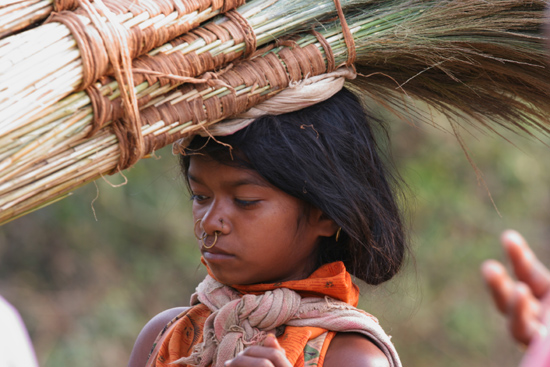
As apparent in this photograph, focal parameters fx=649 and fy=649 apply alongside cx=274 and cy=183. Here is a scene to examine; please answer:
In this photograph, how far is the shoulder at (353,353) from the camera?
4.56 ft

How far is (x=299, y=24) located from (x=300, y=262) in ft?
1.82

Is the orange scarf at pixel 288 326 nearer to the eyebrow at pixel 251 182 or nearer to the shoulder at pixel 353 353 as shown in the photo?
the shoulder at pixel 353 353

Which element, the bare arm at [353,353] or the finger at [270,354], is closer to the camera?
the finger at [270,354]

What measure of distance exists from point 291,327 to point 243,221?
0.86 feet

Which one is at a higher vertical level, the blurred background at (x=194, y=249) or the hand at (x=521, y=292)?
the hand at (x=521, y=292)

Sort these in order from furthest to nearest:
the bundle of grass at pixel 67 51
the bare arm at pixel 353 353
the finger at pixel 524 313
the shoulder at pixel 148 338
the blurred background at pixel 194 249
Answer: the blurred background at pixel 194 249 < the shoulder at pixel 148 338 < the bare arm at pixel 353 353 < the bundle of grass at pixel 67 51 < the finger at pixel 524 313

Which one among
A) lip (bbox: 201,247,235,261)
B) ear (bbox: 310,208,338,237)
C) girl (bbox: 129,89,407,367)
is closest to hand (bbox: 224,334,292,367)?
girl (bbox: 129,89,407,367)

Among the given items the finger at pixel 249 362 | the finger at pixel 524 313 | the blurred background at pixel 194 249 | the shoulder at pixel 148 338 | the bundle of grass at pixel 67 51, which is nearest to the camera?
the finger at pixel 524 313

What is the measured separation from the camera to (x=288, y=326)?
1458 millimetres

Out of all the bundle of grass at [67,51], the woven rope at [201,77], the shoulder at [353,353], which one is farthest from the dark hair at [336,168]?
the bundle of grass at [67,51]

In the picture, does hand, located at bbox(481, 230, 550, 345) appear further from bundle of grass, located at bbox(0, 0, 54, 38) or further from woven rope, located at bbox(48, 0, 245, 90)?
bundle of grass, located at bbox(0, 0, 54, 38)

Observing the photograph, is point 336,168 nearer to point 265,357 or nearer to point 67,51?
point 265,357

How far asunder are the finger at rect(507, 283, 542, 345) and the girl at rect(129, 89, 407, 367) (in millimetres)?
759

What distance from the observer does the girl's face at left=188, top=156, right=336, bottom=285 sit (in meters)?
1.43
